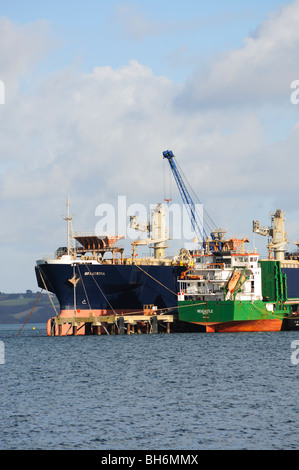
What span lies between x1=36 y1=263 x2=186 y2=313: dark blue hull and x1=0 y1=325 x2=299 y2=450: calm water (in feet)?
61.9

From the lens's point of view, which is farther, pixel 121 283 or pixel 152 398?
pixel 121 283

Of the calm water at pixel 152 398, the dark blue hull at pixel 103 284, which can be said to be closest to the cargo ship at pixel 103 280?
the dark blue hull at pixel 103 284

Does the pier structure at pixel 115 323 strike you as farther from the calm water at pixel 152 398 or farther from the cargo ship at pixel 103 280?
the calm water at pixel 152 398

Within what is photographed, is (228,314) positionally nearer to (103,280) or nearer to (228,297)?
(228,297)

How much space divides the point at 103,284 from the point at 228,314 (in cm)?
1658

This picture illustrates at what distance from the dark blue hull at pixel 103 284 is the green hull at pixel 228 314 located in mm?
8440

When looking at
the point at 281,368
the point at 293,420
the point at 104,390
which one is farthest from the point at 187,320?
the point at 293,420

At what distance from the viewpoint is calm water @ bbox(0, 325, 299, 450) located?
35.5 m

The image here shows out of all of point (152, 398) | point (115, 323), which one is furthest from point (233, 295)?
point (152, 398)

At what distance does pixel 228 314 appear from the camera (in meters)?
90.6

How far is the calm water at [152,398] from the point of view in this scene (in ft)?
Result: 116

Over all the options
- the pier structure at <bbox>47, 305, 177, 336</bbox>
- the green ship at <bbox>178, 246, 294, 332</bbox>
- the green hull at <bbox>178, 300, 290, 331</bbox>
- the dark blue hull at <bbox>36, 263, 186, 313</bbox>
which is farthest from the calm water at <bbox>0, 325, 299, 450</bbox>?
the dark blue hull at <bbox>36, 263, 186, 313</bbox>

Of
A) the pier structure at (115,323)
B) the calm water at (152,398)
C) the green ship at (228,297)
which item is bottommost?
the calm water at (152,398)
